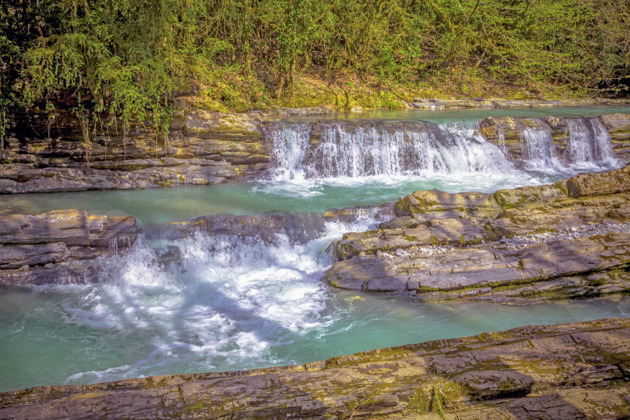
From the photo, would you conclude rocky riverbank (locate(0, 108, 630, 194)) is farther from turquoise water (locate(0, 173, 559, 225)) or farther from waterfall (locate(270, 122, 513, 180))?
turquoise water (locate(0, 173, 559, 225))

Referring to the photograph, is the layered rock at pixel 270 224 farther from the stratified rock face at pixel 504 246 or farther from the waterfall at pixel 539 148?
the waterfall at pixel 539 148

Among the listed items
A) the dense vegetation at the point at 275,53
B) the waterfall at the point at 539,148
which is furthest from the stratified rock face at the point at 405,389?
the waterfall at the point at 539,148

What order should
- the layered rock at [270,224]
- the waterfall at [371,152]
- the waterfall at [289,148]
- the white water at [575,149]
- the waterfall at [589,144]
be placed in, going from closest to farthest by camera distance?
the layered rock at [270,224] → the waterfall at [289,148] → the waterfall at [371,152] → the white water at [575,149] → the waterfall at [589,144]

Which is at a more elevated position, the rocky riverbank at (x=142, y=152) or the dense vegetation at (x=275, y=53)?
the dense vegetation at (x=275, y=53)

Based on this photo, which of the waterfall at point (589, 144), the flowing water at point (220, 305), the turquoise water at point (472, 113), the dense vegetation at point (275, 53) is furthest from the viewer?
the turquoise water at point (472, 113)

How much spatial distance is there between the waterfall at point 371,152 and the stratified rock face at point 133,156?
69 cm

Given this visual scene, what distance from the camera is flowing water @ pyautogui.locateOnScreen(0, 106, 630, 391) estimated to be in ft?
15.6

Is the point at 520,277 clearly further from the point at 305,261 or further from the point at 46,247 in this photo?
the point at 46,247

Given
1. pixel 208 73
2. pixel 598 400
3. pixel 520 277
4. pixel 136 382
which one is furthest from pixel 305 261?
pixel 208 73

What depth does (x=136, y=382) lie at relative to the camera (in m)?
2.65

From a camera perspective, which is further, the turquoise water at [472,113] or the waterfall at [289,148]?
the turquoise water at [472,113]

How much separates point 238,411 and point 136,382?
798 mm

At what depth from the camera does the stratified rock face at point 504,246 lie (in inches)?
220

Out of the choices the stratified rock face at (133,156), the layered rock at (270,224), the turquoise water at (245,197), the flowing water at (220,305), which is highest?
the stratified rock face at (133,156)
